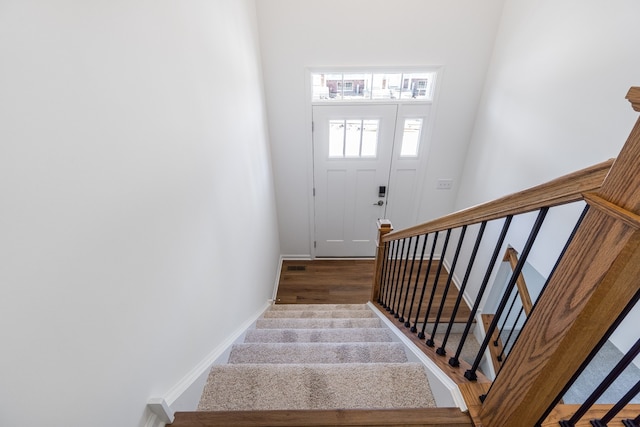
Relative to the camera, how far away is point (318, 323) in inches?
91.5

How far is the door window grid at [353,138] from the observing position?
3.42 meters

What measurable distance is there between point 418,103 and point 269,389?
3202mm

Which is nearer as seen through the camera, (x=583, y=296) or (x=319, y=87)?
(x=583, y=296)

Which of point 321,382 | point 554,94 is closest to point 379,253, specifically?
point 321,382

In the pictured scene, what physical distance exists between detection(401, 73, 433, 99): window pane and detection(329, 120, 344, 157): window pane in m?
0.81

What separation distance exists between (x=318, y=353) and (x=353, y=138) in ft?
8.66

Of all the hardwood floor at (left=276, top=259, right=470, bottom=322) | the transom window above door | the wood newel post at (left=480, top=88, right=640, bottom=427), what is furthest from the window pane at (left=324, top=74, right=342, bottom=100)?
the wood newel post at (left=480, top=88, right=640, bottom=427)

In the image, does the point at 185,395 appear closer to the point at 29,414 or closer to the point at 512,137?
the point at 29,414

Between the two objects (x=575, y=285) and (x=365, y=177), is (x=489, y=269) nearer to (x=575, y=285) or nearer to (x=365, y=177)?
(x=575, y=285)

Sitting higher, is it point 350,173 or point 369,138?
point 369,138

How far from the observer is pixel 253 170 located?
8.43 feet

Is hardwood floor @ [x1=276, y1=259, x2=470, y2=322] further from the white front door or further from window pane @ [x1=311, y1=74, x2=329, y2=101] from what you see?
window pane @ [x1=311, y1=74, x2=329, y2=101]

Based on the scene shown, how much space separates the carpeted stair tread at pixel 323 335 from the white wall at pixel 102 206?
585 millimetres

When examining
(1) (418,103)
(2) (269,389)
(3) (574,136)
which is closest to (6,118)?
(2) (269,389)
